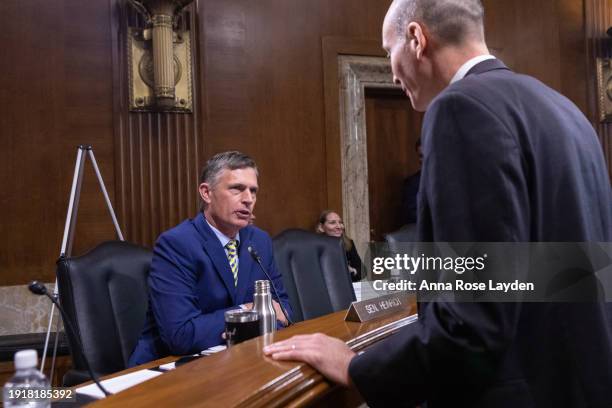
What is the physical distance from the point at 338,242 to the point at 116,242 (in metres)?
1.11

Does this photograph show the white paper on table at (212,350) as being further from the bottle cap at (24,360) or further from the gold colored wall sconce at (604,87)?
the gold colored wall sconce at (604,87)

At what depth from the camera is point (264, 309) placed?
1.74 meters

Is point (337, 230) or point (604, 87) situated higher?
point (604, 87)

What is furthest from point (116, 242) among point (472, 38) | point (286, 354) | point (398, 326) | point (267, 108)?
point (267, 108)

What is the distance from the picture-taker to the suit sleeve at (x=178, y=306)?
210 cm

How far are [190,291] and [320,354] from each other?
125cm

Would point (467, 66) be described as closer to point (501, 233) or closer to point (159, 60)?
point (501, 233)

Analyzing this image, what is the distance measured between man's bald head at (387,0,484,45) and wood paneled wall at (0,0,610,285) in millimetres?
3829

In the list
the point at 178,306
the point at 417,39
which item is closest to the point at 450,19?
the point at 417,39

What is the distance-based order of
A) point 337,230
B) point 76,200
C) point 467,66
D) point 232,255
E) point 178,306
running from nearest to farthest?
1. point 467,66
2. point 178,306
3. point 232,255
4. point 76,200
5. point 337,230

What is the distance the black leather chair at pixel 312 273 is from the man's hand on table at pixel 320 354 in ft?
5.79

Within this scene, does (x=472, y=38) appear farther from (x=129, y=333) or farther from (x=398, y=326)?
(x=129, y=333)

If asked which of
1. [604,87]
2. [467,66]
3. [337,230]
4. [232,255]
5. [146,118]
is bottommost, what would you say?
[337,230]

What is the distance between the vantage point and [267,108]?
17.1 ft
